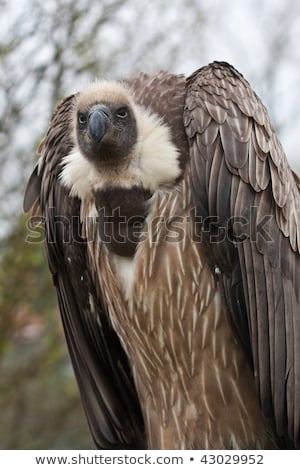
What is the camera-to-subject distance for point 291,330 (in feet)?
→ 15.4

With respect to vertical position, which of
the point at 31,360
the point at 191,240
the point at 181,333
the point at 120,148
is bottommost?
the point at 31,360

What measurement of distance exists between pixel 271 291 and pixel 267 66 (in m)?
7.01

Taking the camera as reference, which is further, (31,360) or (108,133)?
(31,360)

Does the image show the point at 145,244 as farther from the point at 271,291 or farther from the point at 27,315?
the point at 27,315

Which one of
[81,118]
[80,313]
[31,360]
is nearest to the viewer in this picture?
[81,118]

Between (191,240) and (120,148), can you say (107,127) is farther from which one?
(191,240)

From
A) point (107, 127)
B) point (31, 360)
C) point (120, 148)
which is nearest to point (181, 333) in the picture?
point (120, 148)

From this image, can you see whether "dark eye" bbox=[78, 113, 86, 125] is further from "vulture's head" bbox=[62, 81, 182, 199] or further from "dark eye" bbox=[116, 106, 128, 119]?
"dark eye" bbox=[116, 106, 128, 119]

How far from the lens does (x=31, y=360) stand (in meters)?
9.00

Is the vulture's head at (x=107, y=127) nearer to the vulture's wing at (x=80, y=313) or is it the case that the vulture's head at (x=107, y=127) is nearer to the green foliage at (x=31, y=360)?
the vulture's wing at (x=80, y=313)

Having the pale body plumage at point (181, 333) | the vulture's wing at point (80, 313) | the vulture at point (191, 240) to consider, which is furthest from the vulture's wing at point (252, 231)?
the vulture's wing at point (80, 313)

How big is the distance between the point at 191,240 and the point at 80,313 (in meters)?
1.03

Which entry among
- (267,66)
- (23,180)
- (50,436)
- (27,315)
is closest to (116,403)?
(23,180)

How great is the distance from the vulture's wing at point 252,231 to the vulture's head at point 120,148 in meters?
0.16
